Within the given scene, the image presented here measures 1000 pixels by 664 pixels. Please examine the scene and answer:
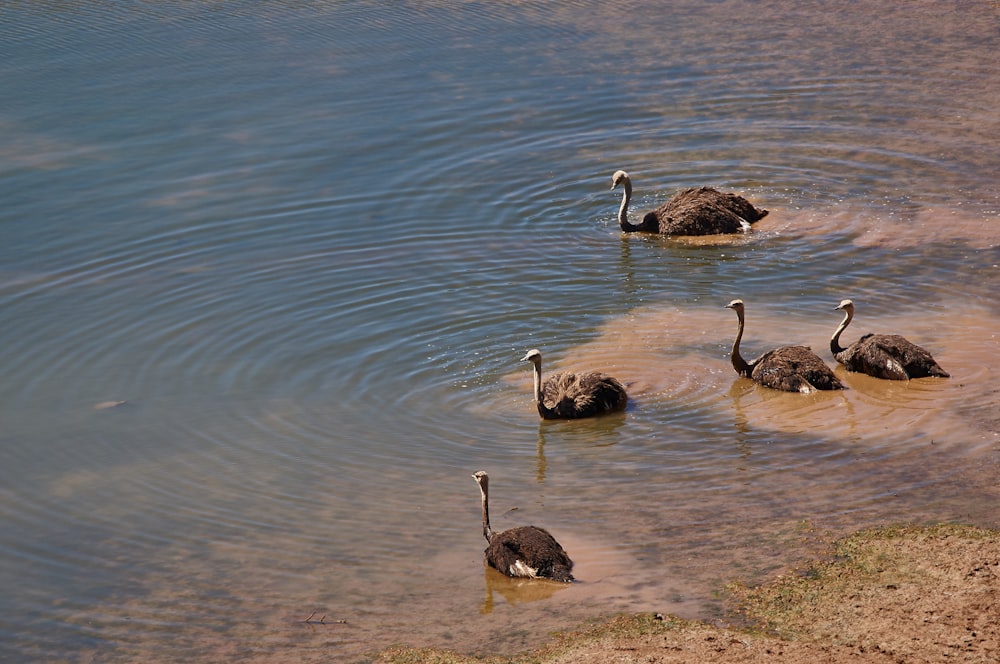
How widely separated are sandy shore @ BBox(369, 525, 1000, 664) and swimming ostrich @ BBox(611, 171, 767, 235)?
9514mm

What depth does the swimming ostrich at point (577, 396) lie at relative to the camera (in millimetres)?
14539

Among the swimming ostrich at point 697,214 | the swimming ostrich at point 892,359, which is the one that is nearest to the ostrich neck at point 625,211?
the swimming ostrich at point 697,214

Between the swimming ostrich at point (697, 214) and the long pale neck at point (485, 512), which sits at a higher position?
the swimming ostrich at point (697, 214)

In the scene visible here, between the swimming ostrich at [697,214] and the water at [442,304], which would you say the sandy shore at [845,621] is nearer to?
the water at [442,304]

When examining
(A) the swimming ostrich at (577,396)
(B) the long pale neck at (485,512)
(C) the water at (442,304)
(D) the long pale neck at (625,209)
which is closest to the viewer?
(C) the water at (442,304)

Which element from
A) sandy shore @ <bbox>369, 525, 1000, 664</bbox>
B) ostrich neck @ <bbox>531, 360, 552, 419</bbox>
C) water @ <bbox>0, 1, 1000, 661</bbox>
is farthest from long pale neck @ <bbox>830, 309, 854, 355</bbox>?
sandy shore @ <bbox>369, 525, 1000, 664</bbox>

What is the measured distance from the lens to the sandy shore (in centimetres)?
930

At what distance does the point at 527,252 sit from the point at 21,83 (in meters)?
13.3

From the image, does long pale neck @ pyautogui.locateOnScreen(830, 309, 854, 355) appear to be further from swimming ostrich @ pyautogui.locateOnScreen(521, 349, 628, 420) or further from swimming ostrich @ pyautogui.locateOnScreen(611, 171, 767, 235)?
swimming ostrich @ pyautogui.locateOnScreen(611, 171, 767, 235)

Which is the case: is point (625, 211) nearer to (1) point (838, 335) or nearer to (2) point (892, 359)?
(1) point (838, 335)

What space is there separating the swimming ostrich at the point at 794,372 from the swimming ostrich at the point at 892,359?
1.29 ft

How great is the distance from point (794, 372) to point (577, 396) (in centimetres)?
256

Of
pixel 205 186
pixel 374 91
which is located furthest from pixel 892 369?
pixel 374 91

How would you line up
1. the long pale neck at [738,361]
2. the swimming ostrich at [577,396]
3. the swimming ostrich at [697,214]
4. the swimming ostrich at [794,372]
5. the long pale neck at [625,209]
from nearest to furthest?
the swimming ostrich at [577,396]
the swimming ostrich at [794,372]
the long pale neck at [738,361]
the swimming ostrich at [697,214]
the long pale neck at [625,209]
